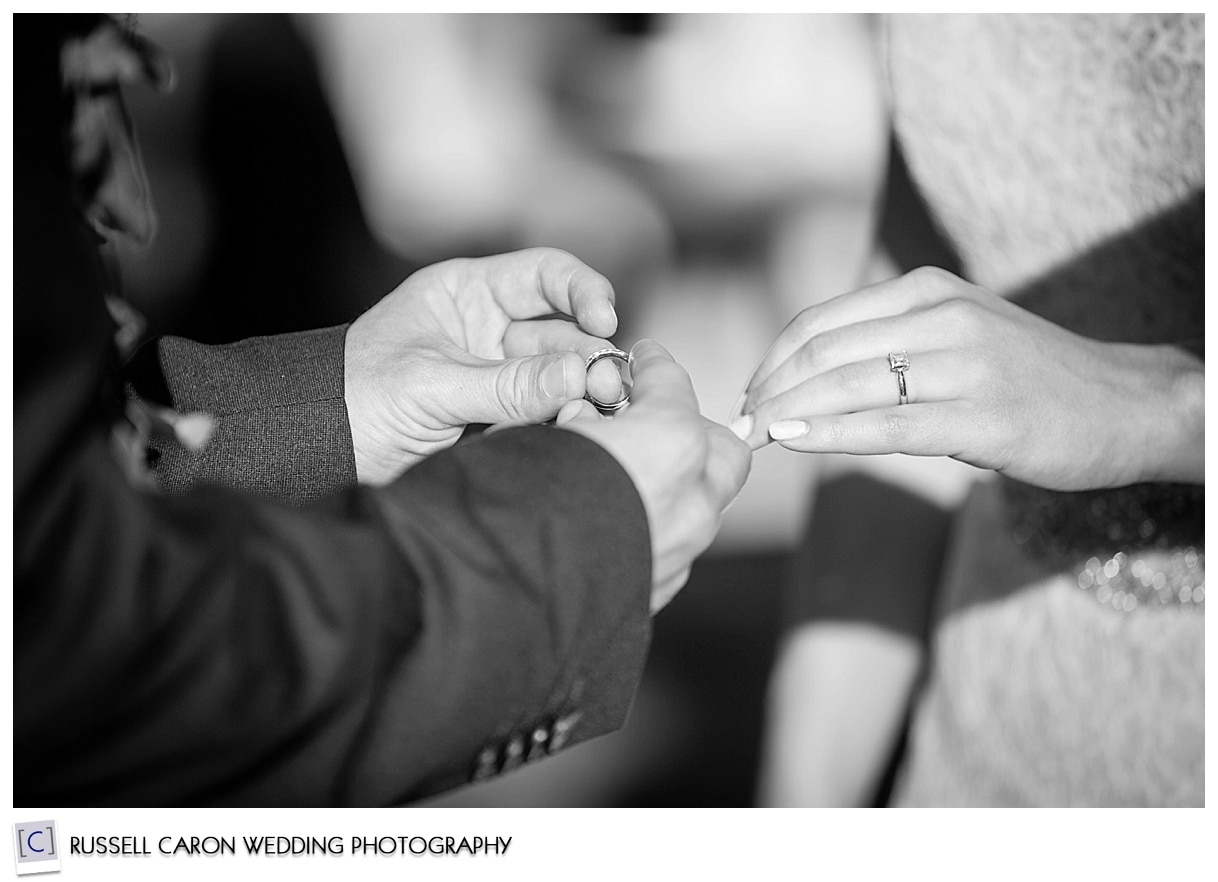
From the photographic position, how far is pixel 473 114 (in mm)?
806

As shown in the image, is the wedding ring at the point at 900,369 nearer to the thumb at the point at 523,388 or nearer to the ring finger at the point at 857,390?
the ring finger at the point at 857,390

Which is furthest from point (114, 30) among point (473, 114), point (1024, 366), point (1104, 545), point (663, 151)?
point (1104, 545)

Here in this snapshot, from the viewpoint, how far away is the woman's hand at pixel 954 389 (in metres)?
0.43

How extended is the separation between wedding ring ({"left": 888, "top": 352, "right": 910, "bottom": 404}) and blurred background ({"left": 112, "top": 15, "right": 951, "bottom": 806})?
0.31 metres

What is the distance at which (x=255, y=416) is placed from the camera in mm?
502

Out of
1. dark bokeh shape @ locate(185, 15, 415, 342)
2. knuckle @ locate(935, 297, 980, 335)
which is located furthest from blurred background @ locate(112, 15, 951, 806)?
knuckle @ locate(935, 297, 980, 335)

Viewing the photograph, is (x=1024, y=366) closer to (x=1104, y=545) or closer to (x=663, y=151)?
(x=1104, y=545)

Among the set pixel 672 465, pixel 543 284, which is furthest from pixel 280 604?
pixel 543 284

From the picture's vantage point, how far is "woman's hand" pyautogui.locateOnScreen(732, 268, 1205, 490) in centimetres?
43

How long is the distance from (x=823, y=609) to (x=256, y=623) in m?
0.55

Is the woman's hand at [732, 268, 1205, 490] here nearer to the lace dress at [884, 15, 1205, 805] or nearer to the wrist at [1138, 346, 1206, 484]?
the wrist at [1138, 346, 1206, 484]
